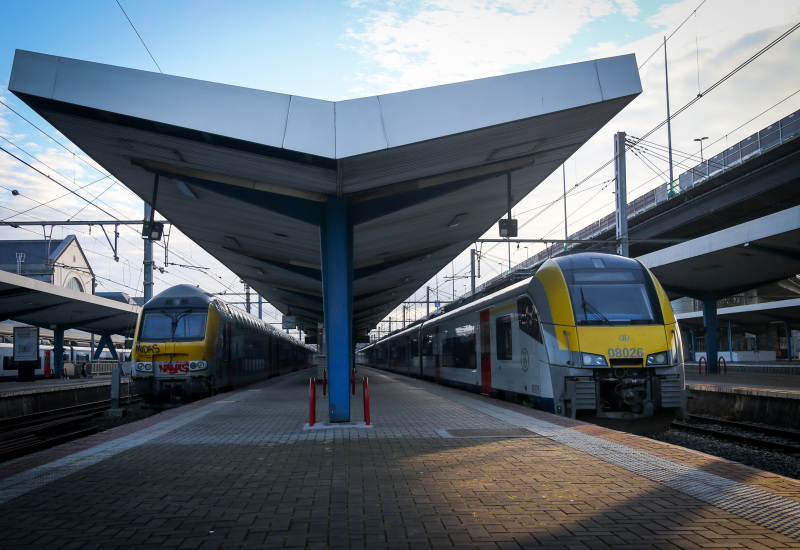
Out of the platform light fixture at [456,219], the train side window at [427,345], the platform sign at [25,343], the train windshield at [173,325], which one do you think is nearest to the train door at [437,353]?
the train side window at [427,345]

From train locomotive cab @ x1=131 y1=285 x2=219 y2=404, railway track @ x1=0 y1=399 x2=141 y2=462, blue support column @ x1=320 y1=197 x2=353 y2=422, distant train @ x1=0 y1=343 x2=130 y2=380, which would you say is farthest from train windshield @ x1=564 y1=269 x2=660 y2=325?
distant train @ x1=0 y1=343 x2=130 y2=380

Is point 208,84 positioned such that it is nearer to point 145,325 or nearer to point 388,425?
point 388,425

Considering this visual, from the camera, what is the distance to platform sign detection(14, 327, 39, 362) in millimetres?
28938

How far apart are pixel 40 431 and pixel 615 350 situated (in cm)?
1317

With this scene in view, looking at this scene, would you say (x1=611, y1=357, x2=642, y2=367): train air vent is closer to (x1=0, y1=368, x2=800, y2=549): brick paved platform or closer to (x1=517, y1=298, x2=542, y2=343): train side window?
(x1=517, y1=298, x2=542, y2=343): train side window

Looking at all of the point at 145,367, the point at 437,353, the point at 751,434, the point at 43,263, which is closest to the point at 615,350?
the point at 751,434

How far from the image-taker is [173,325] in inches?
681

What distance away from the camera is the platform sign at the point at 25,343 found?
28.9 meters

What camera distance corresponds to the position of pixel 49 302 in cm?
2719

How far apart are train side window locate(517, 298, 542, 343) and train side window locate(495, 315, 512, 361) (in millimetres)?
1018

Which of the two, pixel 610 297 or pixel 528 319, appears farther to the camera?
pixel 528 319

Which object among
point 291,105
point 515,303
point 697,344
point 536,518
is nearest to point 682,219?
point 697,344

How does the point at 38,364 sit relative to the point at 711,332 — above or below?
below

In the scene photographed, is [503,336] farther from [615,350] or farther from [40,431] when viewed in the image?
[40,431]
